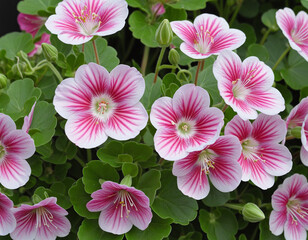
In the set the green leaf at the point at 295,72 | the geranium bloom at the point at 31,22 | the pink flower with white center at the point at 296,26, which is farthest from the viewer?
the geranium bloom at the point at 31,22

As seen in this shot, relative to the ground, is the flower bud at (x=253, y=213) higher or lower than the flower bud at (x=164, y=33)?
lower

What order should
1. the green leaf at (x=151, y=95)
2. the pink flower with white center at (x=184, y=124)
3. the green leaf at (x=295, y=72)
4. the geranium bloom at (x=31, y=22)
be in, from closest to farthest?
the pink flower with white center at (x=184, y=124) → the green leaf at (x=151, y=95) → the green leaf at (x=295, y=72) → the geranium bloom at (x=31, y=22)

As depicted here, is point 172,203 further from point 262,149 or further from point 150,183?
point 262,149

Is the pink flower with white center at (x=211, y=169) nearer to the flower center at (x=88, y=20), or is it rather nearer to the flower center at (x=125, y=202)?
the flower center at (x=125, y=202)

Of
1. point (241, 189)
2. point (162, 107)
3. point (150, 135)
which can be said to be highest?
point (162, 107)

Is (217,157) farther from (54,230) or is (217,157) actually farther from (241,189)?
(54,230)

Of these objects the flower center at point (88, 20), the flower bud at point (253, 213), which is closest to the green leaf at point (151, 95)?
the flower center at point (88, 20)

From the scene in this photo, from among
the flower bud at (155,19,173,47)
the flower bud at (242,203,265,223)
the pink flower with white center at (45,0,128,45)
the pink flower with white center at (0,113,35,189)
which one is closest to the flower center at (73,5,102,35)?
the pink flower with white center at (45,0,128,45)

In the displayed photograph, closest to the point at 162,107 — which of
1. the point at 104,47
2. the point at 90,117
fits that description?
the point at 90,117
